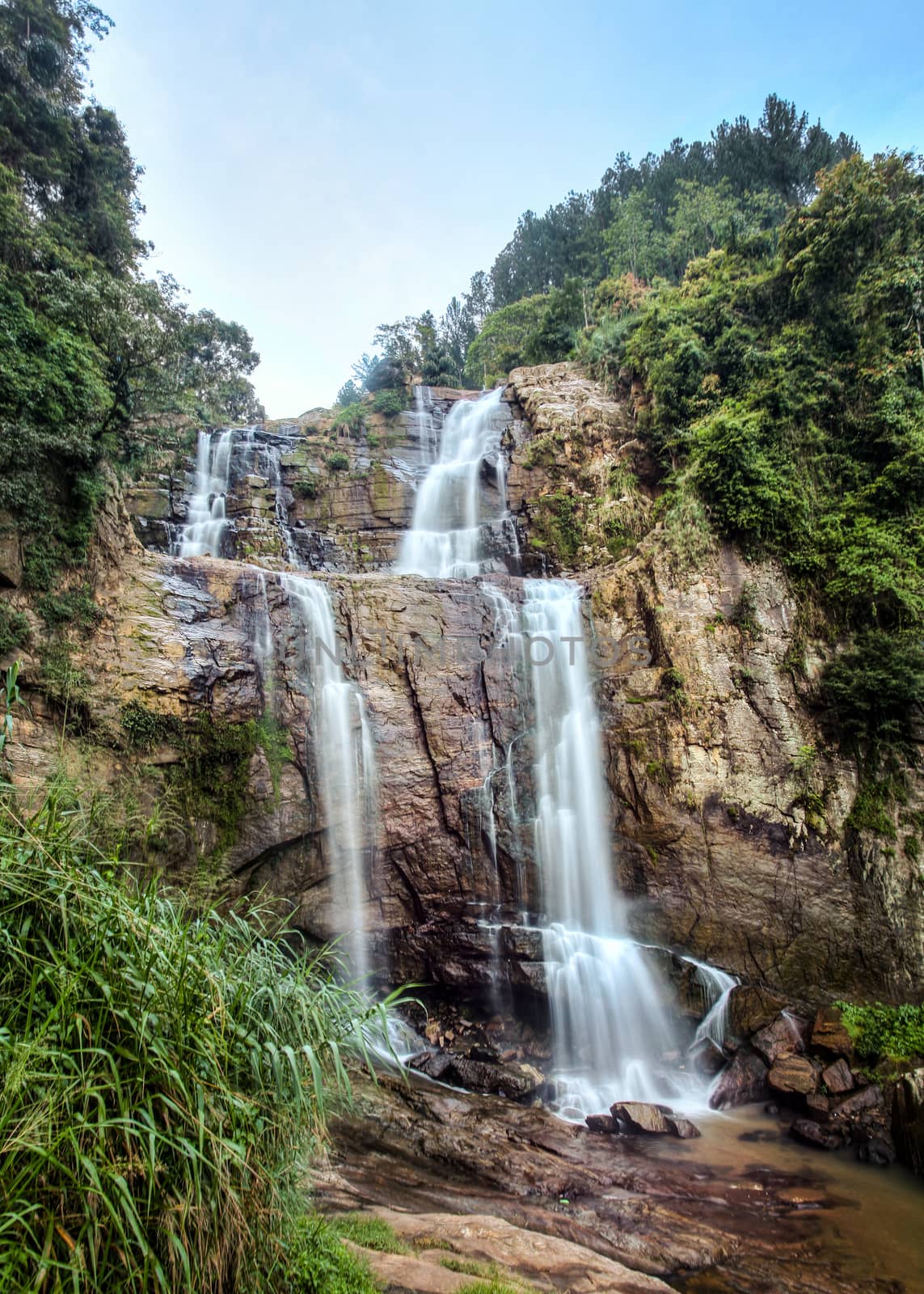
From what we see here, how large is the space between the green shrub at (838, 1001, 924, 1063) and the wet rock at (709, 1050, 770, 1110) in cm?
143

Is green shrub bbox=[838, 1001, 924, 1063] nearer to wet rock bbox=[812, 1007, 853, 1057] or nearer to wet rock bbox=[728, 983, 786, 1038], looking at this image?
wet rock bbox=[812, 1007, 853, 1057]

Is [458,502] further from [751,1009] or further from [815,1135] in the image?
[815,1135]

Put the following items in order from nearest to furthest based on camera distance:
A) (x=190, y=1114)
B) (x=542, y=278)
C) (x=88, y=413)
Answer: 1. (x=190, y=1114)
2. (x=88, y=413)
3. (x=542, y=278)

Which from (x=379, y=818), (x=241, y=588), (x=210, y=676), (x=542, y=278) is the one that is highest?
(x=542, y=278)

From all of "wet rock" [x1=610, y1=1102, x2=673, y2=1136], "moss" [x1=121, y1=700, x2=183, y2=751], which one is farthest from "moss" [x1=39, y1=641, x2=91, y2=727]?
"wet rock" [x1=610, y1=1102, x2=673, y2=1136]

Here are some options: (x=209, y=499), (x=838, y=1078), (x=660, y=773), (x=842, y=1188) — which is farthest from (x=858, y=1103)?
(x=209, y=499)

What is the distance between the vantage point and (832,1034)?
922 centimetres

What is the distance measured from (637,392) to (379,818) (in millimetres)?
14213

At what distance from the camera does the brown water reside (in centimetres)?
568

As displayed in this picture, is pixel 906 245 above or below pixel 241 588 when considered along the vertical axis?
above

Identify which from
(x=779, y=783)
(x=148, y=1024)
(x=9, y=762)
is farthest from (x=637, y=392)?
(x=148, y=1024)

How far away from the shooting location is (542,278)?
120 feet

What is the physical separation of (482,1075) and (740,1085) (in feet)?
12.1

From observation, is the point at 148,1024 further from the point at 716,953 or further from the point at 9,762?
the point at 716,953
